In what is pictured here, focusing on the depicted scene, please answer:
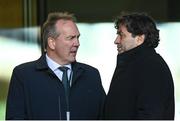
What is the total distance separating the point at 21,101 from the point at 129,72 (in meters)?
0.84

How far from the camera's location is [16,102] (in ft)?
15.3

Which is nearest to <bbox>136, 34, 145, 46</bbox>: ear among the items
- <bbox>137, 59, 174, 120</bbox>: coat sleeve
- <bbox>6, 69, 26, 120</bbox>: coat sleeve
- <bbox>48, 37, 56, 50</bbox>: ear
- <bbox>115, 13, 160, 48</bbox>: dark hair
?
<bbox>115, 13, 160, 48</bbox>: dark hair

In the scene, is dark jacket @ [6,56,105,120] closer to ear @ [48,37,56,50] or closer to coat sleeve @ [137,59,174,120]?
ear @ [48,37,56,50]

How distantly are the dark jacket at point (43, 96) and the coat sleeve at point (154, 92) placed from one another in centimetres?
61

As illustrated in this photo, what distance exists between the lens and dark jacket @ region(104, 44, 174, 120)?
4273 mm

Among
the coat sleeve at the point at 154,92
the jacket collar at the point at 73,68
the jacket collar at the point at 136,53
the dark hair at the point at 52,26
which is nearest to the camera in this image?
the coat sleeve at the point at 154,92

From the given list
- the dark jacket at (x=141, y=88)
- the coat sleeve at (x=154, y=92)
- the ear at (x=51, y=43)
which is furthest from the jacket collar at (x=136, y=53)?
the ear at (x=51, y=43)

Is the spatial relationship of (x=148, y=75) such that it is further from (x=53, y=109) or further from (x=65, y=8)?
(x=65, y=8)

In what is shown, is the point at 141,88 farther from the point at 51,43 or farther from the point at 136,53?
the point at 51,43

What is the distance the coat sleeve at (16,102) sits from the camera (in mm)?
4629

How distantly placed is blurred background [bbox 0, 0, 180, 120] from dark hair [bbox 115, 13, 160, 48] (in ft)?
9.87

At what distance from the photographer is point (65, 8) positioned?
764 cm

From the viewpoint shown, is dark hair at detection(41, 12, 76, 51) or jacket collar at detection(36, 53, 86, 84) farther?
dark hair at detection(41, 12, 76, 51)

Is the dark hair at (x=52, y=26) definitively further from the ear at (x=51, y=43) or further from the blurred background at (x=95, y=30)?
the blurred background at (x=95, y=30)
